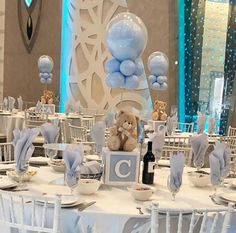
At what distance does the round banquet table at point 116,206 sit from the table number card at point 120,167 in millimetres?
77

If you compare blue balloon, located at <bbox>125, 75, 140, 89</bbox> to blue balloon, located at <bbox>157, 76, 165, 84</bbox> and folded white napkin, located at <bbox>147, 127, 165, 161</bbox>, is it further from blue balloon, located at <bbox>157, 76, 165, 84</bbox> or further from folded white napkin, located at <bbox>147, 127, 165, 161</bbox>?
blue balloon, located at <bbox>157, 76, 165, 84</bbox>

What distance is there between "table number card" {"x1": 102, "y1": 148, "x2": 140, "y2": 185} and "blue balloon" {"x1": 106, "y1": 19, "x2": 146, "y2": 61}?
0.69 metres

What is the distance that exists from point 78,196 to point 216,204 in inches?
30.2

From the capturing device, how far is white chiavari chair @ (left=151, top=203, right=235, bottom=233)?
1799 mm

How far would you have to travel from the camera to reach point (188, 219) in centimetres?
205

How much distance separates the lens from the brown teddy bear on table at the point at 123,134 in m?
2.66

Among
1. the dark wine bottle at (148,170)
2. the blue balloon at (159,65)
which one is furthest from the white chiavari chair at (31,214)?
the blue balloon at (159,65)

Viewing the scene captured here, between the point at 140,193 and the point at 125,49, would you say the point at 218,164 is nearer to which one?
the point at 140,193

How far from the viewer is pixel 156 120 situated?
599cm

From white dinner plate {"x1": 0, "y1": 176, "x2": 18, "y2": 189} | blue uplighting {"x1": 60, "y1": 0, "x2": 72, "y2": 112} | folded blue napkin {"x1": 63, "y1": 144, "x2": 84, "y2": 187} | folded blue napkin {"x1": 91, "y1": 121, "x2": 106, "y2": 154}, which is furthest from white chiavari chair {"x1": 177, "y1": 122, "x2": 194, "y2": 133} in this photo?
folded blue napkin {"x1": 63, "y1": 144, "x2": 84, "y2": 187}

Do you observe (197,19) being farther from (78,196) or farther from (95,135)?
(78,196)

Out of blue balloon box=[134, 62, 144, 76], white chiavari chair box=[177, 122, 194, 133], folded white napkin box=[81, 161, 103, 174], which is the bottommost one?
white chiavari chair box=[177, 122, 194, 133]

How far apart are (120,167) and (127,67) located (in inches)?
27.0

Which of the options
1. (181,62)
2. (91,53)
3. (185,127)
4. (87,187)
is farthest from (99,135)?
(91,53)
